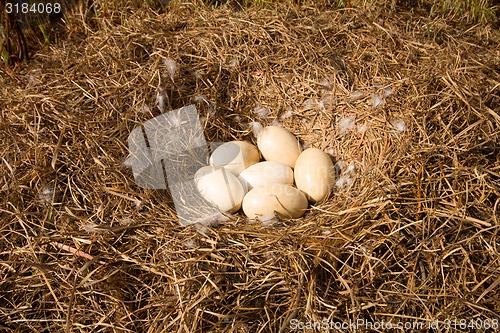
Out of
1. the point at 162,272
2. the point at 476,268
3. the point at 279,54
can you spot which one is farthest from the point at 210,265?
the point at 279,54

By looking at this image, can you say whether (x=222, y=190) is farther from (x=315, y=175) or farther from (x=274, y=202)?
(x=315, y=175)

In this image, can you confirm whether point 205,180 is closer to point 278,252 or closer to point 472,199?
point 278,252

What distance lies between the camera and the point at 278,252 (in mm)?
1568

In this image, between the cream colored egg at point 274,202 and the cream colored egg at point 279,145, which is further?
the cream colored egg at point 279,145

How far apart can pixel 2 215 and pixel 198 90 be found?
91 centimetres

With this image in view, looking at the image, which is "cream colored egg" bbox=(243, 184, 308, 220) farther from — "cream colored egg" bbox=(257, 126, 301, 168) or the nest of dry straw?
"cream colored egg" bbox=(257, 126, 301, 168)

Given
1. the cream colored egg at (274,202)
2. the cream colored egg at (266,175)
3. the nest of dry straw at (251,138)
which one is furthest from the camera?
the cream colored egg at (266,175)

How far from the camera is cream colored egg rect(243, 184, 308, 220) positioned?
71.7 inches

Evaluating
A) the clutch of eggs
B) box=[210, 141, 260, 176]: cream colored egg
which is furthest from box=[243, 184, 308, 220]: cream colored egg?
box=[210, 141, 260, 176]: cream colored egg

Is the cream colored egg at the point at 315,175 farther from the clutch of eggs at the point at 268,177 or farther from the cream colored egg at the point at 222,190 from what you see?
the cream colored egg at the point at 222,190

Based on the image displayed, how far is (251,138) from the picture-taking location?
220 centimetres

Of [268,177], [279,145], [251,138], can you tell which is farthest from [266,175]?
[251,138]

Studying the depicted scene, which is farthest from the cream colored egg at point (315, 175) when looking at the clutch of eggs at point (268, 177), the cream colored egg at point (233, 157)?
the cream colored egg at point (233, 157)

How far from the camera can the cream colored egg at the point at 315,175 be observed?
190cm
